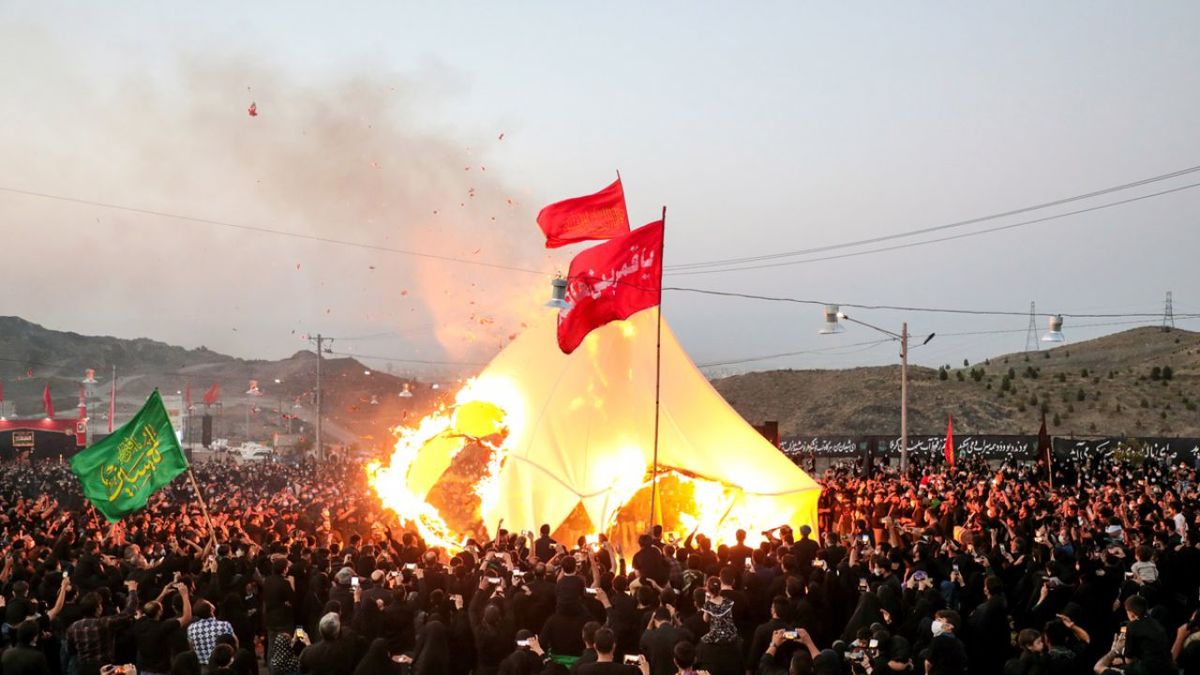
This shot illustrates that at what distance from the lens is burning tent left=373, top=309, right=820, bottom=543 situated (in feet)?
61.4

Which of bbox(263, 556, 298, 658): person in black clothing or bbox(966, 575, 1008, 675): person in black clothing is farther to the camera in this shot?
bbox(263, 556, 298, 658): person in black clothing

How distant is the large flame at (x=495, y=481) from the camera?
742 inches

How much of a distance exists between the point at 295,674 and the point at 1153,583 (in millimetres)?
8371

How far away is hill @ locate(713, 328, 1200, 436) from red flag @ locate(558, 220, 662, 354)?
183ft

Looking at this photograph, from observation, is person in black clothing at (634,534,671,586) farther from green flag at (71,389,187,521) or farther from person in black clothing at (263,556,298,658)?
green flag at (71,389,187,521)

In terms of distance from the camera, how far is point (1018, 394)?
245 ft

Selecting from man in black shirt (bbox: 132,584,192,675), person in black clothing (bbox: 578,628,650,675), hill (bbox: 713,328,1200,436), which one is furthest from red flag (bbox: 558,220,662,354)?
hill (bbox: 713,328,1200,436)

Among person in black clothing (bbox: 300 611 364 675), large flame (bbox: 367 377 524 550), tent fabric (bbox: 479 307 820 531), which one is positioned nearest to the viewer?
person in black clothing (bbox: 300 611 364 675)

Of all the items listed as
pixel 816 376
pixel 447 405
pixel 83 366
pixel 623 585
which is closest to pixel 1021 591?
pixel 623 585

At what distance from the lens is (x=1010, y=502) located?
20.8 m

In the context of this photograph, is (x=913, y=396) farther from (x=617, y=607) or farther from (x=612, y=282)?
(x=617, y=607)

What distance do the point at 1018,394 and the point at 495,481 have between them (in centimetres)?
6376

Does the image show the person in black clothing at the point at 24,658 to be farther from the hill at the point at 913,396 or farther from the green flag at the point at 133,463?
the hill at the point at 913,396

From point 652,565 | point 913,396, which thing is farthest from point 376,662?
point 913,396
